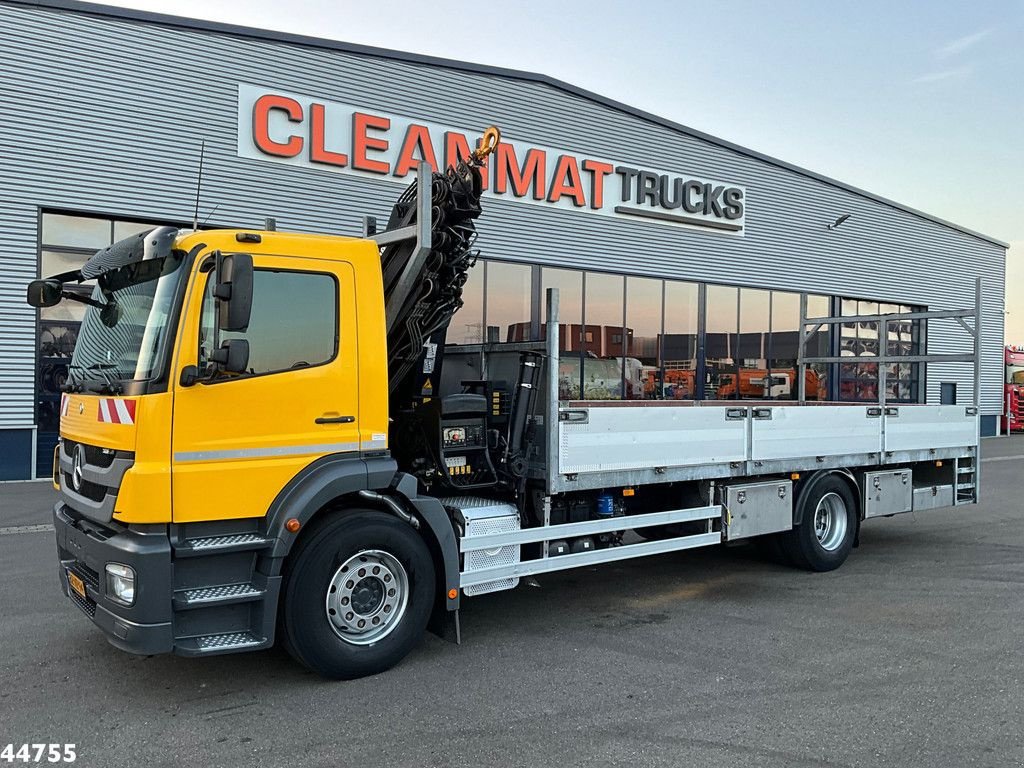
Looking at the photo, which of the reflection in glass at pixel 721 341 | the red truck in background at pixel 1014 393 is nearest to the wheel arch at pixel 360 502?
the reflection in glass at pixel 721 341

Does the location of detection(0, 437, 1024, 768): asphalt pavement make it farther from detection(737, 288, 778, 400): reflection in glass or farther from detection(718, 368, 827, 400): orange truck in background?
detection(737, 288, 778, 400): reflection in glass

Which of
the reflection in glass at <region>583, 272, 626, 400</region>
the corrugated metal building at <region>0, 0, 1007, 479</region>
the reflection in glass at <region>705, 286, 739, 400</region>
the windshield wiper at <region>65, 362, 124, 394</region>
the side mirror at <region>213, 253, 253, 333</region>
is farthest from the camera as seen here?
the reflection in glass at <region>705, 286, 739, 400</region>

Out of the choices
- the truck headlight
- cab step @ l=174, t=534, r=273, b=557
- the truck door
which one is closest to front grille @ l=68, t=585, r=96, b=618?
the truck headlight

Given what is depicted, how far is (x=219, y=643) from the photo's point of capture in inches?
168

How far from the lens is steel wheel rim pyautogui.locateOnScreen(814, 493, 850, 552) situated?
7.81 m

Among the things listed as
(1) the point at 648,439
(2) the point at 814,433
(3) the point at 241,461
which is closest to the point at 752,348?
(2) the point at 814,433

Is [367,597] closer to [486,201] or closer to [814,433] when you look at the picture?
[814,433]

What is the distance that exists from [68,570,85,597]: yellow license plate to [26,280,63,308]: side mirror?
1734 millimetres

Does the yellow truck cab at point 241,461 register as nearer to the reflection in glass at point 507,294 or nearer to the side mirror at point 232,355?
the side mirror at point 232,355

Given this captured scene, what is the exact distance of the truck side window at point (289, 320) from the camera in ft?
14.8

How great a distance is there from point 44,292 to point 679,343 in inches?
653

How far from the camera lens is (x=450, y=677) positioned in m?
4.80

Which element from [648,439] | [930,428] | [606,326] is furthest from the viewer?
[606,326]

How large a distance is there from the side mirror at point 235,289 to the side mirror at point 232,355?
86 millimetres
